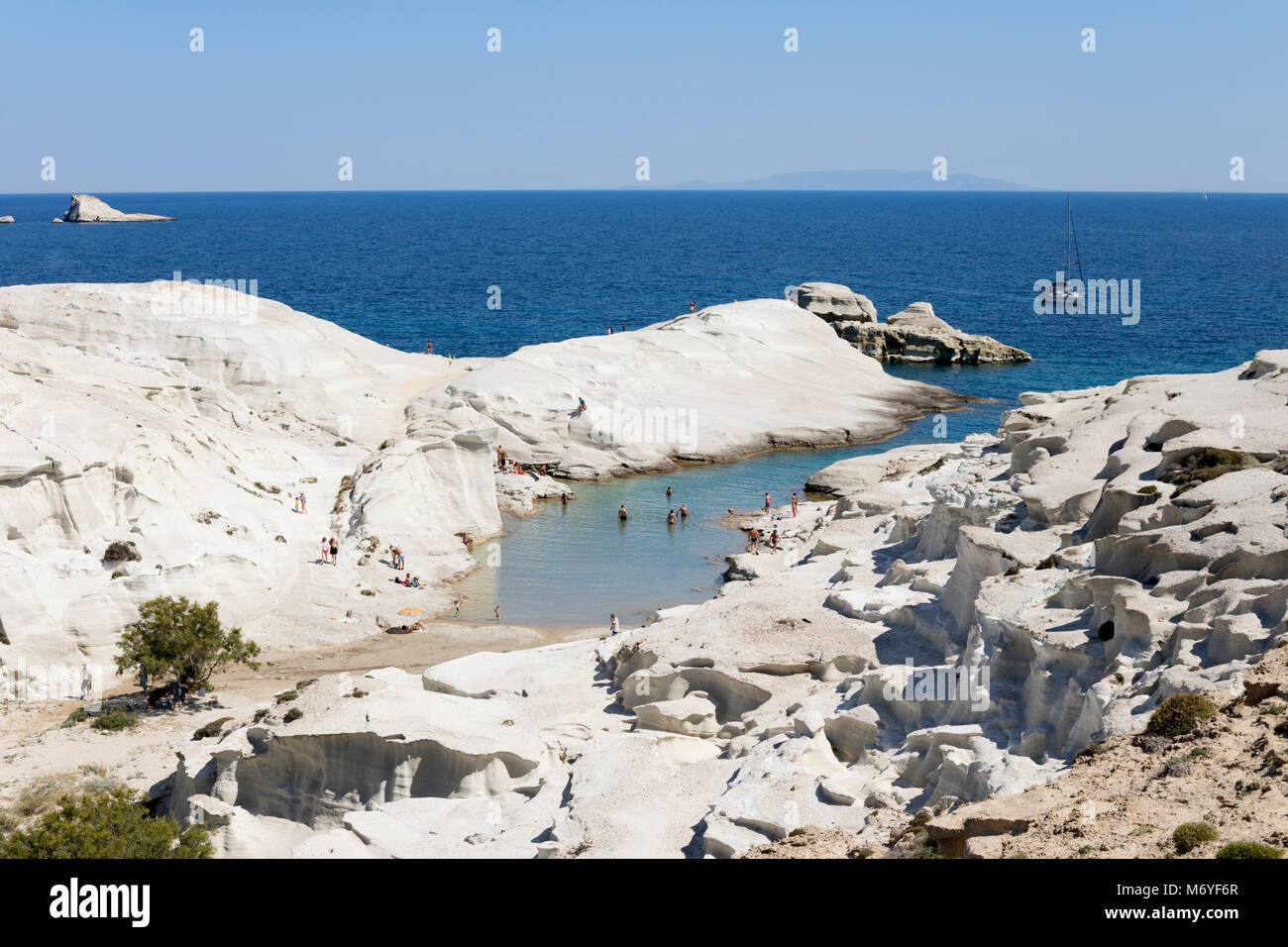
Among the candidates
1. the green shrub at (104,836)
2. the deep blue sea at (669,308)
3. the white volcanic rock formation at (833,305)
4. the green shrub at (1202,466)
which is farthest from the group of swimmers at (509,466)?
the white volcanic rock formation at (833,305)

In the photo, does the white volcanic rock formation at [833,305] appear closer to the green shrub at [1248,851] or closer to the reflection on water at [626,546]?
the reflection on water at [626,546]

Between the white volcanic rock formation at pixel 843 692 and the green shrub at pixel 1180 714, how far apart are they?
3.03 feet

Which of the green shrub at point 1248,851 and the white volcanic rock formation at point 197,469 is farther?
the white volcanic rock formation at point 197,469

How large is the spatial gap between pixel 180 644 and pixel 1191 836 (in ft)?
93.5

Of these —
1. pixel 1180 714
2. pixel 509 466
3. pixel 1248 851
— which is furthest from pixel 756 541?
pixel 1248 851

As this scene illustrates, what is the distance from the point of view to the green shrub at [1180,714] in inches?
773

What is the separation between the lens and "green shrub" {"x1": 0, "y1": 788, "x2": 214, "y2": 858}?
22531 mm

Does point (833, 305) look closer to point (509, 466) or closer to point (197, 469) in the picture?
point (509, 466)

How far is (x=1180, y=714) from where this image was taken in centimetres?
1986

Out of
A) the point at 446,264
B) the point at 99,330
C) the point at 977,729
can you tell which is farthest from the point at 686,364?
the point at 446,264

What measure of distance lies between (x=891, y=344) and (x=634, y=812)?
77130 mm

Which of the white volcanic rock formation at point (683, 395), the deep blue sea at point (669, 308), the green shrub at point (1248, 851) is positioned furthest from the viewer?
the white volcanic rock formation at point (683, 395)

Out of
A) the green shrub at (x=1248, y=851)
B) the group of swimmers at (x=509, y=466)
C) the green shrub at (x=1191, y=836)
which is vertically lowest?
the group of swimmers at (x=509, y=466)
